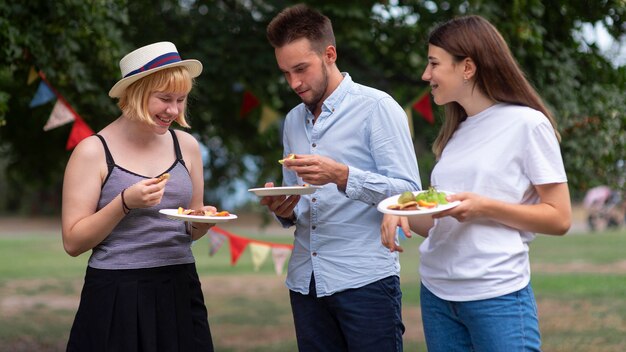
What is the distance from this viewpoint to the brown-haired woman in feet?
8.31

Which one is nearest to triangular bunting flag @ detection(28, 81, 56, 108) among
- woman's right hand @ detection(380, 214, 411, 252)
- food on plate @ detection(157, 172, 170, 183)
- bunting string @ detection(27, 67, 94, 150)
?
bunting string @ detection(27, 67, 94, 150)

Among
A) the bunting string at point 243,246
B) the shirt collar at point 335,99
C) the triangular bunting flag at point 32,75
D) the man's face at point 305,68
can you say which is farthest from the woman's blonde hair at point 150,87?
the bunting string at point 243,246

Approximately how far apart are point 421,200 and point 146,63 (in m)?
1.09

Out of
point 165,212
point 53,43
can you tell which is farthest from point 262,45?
point 165,212

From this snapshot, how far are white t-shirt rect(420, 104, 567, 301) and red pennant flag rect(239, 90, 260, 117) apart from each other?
4707mm

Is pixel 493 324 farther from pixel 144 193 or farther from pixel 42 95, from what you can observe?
pixel 42 95

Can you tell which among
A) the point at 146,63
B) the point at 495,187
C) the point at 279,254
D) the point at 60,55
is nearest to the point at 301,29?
the point at 146,63

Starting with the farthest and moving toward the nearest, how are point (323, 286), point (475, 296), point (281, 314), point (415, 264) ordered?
point (415, 264), point (281, 314), point (323, 286), point (475, 296)

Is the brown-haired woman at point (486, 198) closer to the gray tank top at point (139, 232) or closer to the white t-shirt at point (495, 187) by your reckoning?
the white t-shirt at point (495, 187)

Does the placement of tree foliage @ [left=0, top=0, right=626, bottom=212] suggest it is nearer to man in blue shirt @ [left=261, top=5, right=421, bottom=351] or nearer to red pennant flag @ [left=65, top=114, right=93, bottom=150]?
red pennant flag @ [left=65, top=114, right=93, bottom=150]

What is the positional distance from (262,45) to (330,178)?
4111 millimetres

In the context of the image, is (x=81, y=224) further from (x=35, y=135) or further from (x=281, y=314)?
(x=281, y=314)

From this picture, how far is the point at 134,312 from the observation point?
2969 mm

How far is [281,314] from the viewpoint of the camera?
10.7 m
